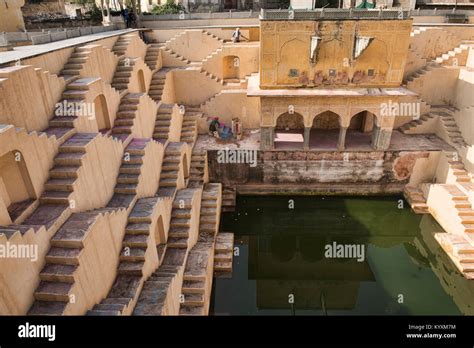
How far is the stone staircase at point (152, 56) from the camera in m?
17.8

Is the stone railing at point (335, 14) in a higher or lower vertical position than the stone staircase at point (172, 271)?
higher

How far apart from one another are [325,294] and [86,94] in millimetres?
10044

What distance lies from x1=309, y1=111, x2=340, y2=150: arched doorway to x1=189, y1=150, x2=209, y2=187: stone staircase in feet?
18.1

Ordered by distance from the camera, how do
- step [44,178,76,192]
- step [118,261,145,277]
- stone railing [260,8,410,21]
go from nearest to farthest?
1. step [44,178,76,192]
2. step [118,261,145,277]
3. stone railing [260,8,410,21]

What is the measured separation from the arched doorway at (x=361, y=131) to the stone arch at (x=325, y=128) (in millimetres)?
738

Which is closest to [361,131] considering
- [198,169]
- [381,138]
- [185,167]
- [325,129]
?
[325,129]

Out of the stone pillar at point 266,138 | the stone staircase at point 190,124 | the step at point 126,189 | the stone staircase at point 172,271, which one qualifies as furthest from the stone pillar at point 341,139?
the step at point 126,189

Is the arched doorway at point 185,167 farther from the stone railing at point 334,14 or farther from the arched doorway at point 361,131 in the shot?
the arched doorway at point 361,131

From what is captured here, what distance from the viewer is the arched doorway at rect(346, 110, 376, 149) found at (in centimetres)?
1680

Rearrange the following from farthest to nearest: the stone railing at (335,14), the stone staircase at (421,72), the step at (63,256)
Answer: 1. the stone staircase at (421,72)
2. the stone railing at (335,14)
3. the step at (63,256)

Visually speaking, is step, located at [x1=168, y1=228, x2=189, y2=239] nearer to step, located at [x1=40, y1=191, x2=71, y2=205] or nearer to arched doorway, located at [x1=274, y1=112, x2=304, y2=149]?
step, located at [x1=40, y1=191, x2=71, y2=205]

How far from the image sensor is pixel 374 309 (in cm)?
1088

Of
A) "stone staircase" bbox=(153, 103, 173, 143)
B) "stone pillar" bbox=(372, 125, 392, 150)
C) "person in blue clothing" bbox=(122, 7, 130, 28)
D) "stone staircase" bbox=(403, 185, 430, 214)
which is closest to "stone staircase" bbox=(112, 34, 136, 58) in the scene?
"stone staircase" bbox=(153, 103, 173, 143)
